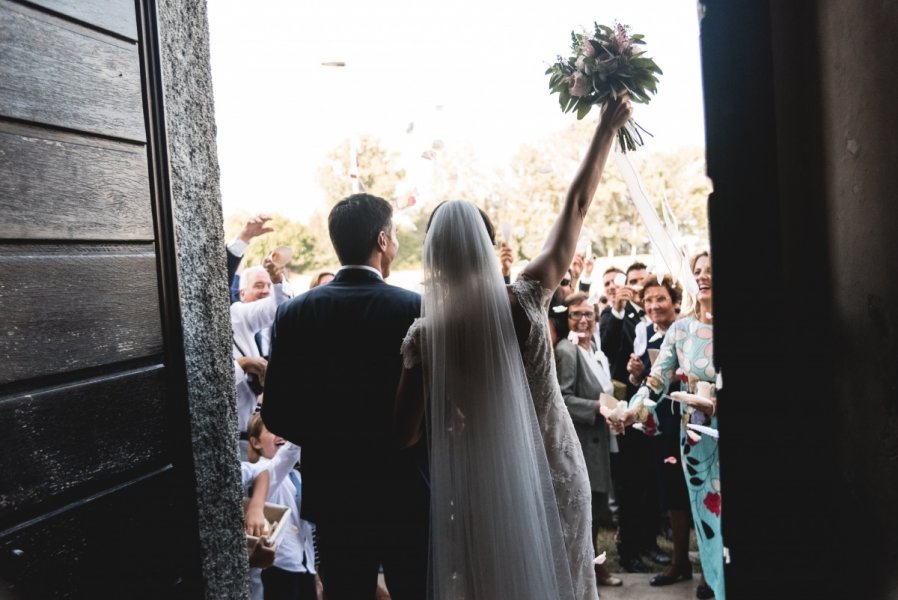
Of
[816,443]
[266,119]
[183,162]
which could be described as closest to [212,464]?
[183,162]

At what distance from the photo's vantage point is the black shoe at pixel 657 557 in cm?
545

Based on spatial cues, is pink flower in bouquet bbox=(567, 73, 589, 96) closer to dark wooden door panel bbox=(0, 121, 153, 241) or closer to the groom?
the groom

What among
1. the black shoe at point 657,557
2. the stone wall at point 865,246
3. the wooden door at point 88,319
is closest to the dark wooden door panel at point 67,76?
the wooden door at point 88,319

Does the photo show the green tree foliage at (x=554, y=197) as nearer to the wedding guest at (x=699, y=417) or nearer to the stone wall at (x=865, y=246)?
the wedding guest at (x=699, y=417)

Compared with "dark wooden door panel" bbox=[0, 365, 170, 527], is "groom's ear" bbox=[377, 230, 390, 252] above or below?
above

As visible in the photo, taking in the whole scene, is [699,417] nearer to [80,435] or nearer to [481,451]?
[481,451]

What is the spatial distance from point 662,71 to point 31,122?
89.1 inches

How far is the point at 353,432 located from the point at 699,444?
2.24 metres

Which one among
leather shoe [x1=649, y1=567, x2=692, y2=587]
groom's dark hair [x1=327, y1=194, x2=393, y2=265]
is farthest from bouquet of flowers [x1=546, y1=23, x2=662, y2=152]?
leather shoe [x1=649, y1=567, x2=692, y2=587]

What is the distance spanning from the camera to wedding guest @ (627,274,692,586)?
4.90 meters

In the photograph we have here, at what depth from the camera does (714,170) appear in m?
0.98

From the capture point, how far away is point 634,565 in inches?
211

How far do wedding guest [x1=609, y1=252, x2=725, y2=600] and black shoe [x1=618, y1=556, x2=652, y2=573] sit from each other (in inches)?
23.0

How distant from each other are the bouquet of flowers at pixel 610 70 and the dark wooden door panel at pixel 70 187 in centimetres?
172
